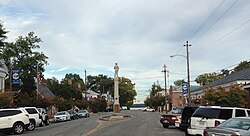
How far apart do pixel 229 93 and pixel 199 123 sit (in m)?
18.3

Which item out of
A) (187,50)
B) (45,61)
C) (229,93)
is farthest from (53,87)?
(229,93)

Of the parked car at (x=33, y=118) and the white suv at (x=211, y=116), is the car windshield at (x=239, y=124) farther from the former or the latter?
the parked car at (x=33, y=118)

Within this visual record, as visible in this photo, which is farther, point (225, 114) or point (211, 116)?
point (211, 116)

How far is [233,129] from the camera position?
11328mm

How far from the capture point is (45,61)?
78.8 m

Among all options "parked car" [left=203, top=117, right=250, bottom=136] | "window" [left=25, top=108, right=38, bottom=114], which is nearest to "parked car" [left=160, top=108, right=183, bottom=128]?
"window" [left=25, top=108, right=38, bottom=114]

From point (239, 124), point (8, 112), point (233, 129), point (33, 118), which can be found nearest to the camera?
point (233, 129)

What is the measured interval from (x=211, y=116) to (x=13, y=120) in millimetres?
15623

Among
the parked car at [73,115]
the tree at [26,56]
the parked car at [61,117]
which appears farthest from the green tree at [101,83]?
the parked car at [61,117]

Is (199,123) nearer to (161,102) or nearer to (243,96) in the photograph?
(243,96)

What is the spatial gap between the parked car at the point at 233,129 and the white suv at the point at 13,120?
18.7 metres

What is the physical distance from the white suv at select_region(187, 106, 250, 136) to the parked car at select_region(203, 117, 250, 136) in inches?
189

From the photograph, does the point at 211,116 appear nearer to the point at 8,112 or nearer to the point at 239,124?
the point at 239,124

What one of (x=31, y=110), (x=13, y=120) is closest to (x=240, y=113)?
(x=13, y=120)
